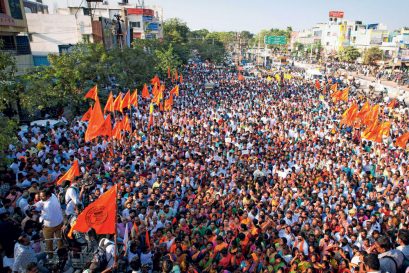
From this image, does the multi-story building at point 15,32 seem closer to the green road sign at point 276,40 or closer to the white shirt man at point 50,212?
the white shirt man at point 50,212

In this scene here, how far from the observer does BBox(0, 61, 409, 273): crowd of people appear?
18.5 ft

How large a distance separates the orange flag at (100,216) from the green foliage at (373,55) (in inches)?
2199

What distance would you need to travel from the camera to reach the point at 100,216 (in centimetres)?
527

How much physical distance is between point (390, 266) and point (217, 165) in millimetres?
6556

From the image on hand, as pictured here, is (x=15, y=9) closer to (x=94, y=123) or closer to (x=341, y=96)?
(x=94, y=123)

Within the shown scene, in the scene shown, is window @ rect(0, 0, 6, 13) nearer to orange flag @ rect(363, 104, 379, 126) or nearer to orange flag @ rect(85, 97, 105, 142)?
orange flag @ rect(85, 97, 105, 142)

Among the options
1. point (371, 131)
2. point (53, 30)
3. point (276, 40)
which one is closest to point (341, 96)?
point (371, 131)

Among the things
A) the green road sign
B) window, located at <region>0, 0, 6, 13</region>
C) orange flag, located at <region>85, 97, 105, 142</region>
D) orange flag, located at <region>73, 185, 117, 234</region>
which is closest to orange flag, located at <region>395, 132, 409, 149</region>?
orange flag, located at <region>85, 97, 105, 142</region>

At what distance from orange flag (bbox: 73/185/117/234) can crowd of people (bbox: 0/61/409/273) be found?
14.1 inches

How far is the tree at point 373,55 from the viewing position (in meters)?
50.7

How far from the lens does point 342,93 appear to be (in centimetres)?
2150

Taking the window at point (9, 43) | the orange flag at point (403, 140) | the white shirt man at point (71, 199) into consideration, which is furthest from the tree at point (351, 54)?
the white shirt man at point (71, 199)

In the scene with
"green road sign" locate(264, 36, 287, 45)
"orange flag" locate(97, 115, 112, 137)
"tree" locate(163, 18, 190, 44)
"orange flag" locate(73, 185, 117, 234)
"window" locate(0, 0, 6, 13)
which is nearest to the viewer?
"orange flag" locate(73, 185, 117, 234)

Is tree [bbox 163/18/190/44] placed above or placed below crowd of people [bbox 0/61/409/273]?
above
